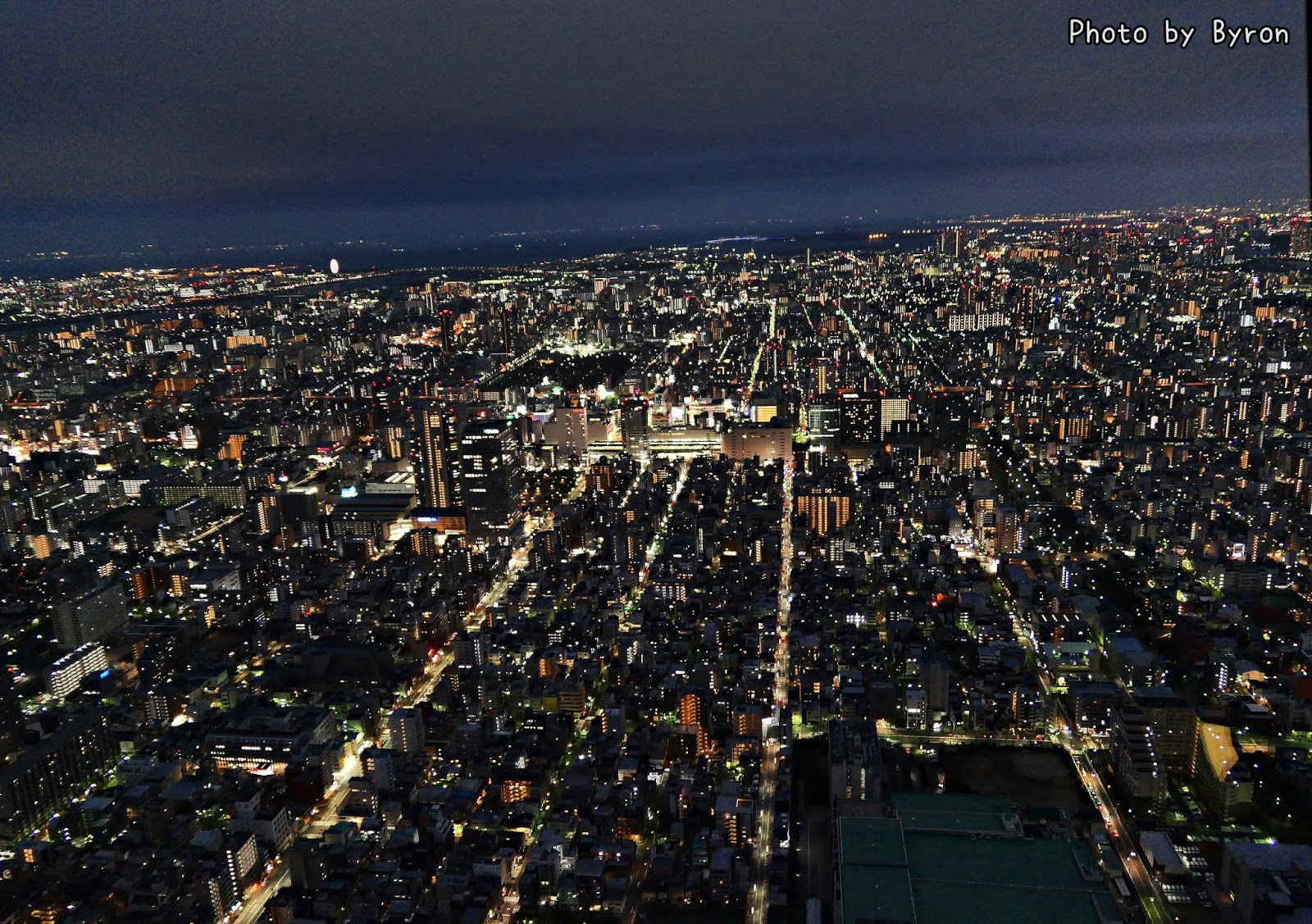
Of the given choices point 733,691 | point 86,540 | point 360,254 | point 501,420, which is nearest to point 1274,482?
point 733,691

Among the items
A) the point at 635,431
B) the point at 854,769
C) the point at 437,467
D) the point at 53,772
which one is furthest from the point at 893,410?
the point at 53,772

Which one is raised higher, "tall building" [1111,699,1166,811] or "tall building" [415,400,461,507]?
"tall building" [415,400,461,507]

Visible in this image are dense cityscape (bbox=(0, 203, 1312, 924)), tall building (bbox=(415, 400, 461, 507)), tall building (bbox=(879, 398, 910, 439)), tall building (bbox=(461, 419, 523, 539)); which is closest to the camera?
dense cityscape (bbox=(0, 203, 1312, 924))

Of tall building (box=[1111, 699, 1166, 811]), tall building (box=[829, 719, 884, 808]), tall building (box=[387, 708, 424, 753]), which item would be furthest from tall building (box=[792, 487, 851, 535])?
tall building (box=[387, 708, 424, 753])

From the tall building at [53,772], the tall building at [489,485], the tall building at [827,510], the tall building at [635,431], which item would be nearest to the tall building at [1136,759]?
the tall building at [827,510]

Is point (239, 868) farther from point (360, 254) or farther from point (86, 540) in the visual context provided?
point (360, 254)

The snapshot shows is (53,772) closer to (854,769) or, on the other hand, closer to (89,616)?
(89,616)

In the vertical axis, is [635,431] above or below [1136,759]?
above

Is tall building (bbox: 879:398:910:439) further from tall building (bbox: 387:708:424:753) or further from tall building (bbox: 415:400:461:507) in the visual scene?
tall building (bbox: 387:708:424:753)
